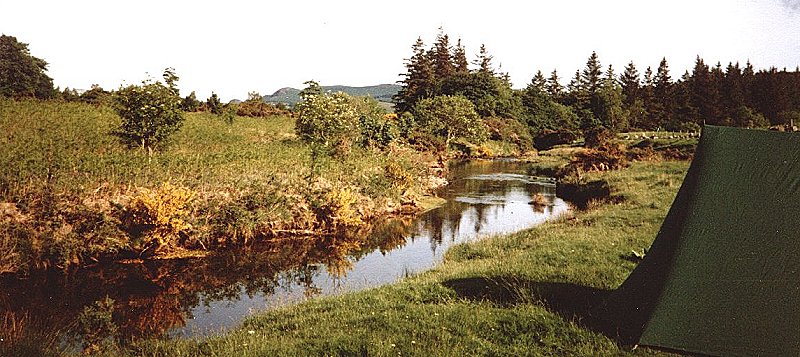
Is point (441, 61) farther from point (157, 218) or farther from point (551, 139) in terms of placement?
point (157, 218)

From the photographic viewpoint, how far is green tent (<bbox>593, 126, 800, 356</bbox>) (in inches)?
259

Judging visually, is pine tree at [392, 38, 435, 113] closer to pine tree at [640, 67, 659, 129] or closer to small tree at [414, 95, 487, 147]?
small tree at [414, 95, 487, 147]

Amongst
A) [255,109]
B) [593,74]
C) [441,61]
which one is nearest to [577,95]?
[593,74]

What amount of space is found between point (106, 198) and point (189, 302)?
5.61 metres

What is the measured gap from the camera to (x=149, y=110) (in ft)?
63.8

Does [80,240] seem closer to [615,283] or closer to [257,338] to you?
[257,338]

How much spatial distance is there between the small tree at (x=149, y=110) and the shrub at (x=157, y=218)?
5.31m

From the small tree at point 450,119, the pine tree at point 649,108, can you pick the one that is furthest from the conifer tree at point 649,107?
the small tree at point 450,119

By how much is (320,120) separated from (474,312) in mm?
21507

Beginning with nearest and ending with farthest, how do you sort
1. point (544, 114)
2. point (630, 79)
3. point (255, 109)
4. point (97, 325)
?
point (97, 325), point (255, 109), point (544, 114), point (630, 79)

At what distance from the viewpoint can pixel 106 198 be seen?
15500mm

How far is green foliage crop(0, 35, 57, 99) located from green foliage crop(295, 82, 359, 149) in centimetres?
2191

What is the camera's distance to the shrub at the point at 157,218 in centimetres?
1463

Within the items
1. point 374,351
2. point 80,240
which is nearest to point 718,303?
point 374,351
